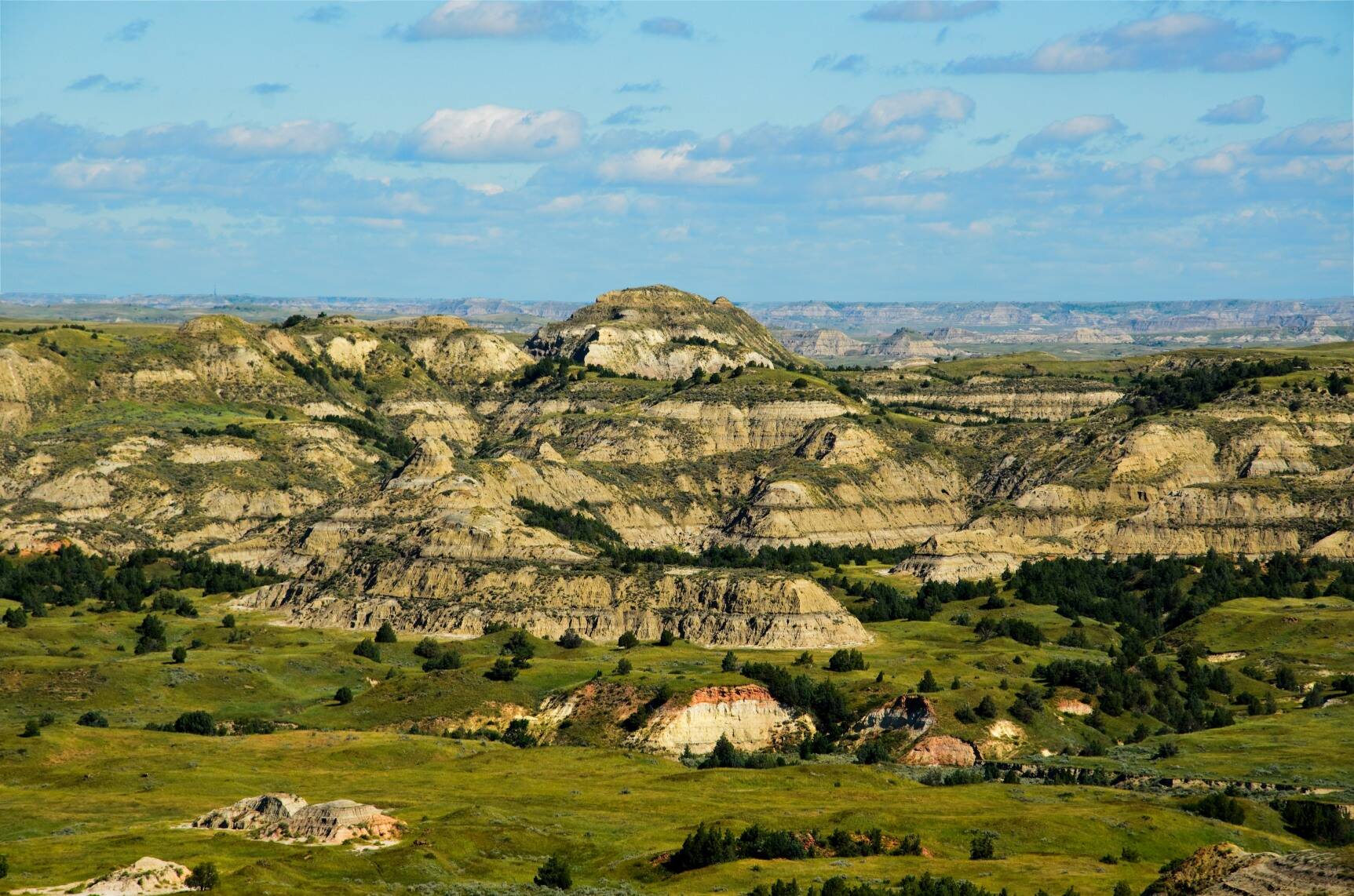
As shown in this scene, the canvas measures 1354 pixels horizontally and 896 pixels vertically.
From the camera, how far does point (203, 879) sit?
297 feet

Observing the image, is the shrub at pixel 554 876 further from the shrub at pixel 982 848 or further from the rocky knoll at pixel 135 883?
the shrub at pixel 982 848

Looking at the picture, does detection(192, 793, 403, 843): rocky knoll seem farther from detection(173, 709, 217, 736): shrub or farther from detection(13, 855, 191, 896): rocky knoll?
detection(173, 709, 217, 736): shrub

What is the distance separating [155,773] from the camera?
126 m

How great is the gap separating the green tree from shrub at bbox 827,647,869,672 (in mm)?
83975

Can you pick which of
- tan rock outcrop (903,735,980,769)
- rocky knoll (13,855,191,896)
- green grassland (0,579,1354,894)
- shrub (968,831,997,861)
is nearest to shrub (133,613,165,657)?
green grassland (0,579,1354,894)

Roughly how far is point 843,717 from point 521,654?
33850mm

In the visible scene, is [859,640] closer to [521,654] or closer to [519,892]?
[521,654]

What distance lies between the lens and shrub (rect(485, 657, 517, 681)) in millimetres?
162750

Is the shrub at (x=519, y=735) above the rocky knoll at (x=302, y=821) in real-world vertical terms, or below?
below

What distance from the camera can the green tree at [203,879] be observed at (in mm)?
90394

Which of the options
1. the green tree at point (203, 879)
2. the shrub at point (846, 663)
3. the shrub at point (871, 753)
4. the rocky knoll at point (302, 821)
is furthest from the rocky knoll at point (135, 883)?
the shrub at point (846, 663)

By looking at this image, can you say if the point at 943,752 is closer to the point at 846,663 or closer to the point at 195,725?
the point at 846,663

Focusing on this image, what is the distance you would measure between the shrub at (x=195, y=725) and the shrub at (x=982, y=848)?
63.5 meters

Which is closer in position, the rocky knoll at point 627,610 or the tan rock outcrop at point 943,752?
the tan rock outcrop at point 943,752
